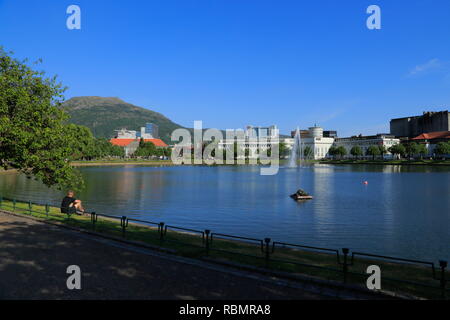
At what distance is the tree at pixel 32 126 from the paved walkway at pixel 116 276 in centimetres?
1376

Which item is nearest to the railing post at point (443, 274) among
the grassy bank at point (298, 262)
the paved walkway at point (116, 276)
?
the grassy bank at point (298, 262)

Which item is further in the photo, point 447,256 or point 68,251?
point 447,256

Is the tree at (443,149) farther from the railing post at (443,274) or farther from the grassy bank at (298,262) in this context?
the railing post at (443,274)

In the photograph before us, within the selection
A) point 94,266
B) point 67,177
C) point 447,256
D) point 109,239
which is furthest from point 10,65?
point 447,256

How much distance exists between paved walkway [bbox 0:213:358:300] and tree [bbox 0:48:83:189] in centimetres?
1376

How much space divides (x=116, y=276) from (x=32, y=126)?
2281 cm

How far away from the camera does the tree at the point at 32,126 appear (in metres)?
29.2

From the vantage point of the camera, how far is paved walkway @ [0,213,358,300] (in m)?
11.2

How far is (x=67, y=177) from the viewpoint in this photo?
107 ft

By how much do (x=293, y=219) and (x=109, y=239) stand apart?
65.0 feet

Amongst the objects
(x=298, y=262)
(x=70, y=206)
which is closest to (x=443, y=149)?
(x=70, y=206)
